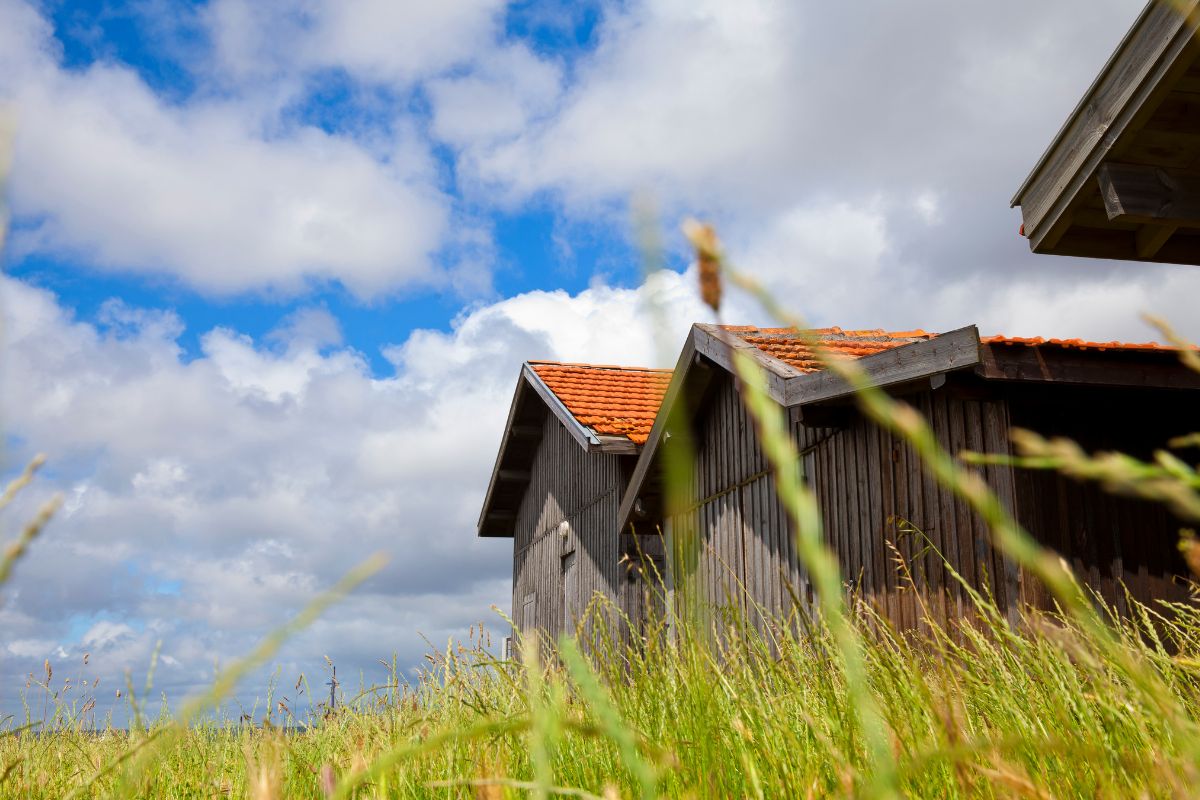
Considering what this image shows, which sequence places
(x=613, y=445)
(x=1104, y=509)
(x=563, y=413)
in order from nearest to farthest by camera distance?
(x=1104, y=509), (x=613, y=445), (x=563, y=413)

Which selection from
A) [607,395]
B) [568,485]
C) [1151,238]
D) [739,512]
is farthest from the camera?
[568,485]

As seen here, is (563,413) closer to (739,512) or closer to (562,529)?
(562,529)

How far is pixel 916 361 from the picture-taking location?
266 inches

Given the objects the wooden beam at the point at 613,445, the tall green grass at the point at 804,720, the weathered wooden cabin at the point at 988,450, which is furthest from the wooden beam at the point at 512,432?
the tall green grass at the point at 804,720

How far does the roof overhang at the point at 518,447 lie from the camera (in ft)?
51.5

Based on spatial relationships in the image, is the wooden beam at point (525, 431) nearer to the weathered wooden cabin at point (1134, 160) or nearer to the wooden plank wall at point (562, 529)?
the wooden plank wall at point (562, 529)

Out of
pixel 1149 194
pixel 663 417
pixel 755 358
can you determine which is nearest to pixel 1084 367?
pixel 1149 194

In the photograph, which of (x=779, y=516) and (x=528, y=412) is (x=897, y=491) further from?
(x=528, y=412)

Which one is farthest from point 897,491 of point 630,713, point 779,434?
point 779,434

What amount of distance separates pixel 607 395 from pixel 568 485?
1.83 metres

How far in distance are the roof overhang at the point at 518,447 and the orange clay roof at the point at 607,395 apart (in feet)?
0.59

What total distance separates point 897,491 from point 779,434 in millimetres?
7596

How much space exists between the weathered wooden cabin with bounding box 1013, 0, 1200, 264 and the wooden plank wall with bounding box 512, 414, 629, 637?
7.14 m

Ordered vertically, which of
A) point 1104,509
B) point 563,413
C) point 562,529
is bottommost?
point 1104,509
